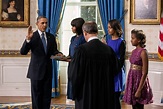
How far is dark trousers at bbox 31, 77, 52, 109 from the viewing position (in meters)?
4.50

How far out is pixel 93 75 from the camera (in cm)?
310

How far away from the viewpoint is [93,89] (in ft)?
10.2

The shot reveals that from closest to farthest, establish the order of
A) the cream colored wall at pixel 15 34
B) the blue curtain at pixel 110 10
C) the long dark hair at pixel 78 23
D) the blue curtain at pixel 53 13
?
the long dark hair at pixel 78 23
the blue curtain at pixel 110 10
the blue curtain at pixel 53 13
the cream colored wall at pixel 15 34

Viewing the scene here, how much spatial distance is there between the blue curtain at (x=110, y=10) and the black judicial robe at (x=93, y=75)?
10.6ft

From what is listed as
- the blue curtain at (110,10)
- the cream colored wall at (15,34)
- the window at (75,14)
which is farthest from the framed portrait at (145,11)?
the cream colored wall at (15,34)

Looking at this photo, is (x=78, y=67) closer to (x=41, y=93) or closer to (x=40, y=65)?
(x=40, y=65)

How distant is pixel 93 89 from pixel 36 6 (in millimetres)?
3940

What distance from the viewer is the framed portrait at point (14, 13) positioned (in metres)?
6.59

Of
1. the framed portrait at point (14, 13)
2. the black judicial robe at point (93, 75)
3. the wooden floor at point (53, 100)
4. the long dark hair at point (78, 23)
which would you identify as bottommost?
the wooden floor at point (53, 100)

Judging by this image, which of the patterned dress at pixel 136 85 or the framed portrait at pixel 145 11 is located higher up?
the framed portrait at pixel 145 11

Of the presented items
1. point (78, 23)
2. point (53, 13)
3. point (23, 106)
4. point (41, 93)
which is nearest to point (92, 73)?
point (78, 23)

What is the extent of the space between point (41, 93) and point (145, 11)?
283 cm

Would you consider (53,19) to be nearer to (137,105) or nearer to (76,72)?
(137,105)

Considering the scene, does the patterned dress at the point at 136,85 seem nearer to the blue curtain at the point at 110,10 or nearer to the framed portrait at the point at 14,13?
the blue curtain at the point at 110,10
